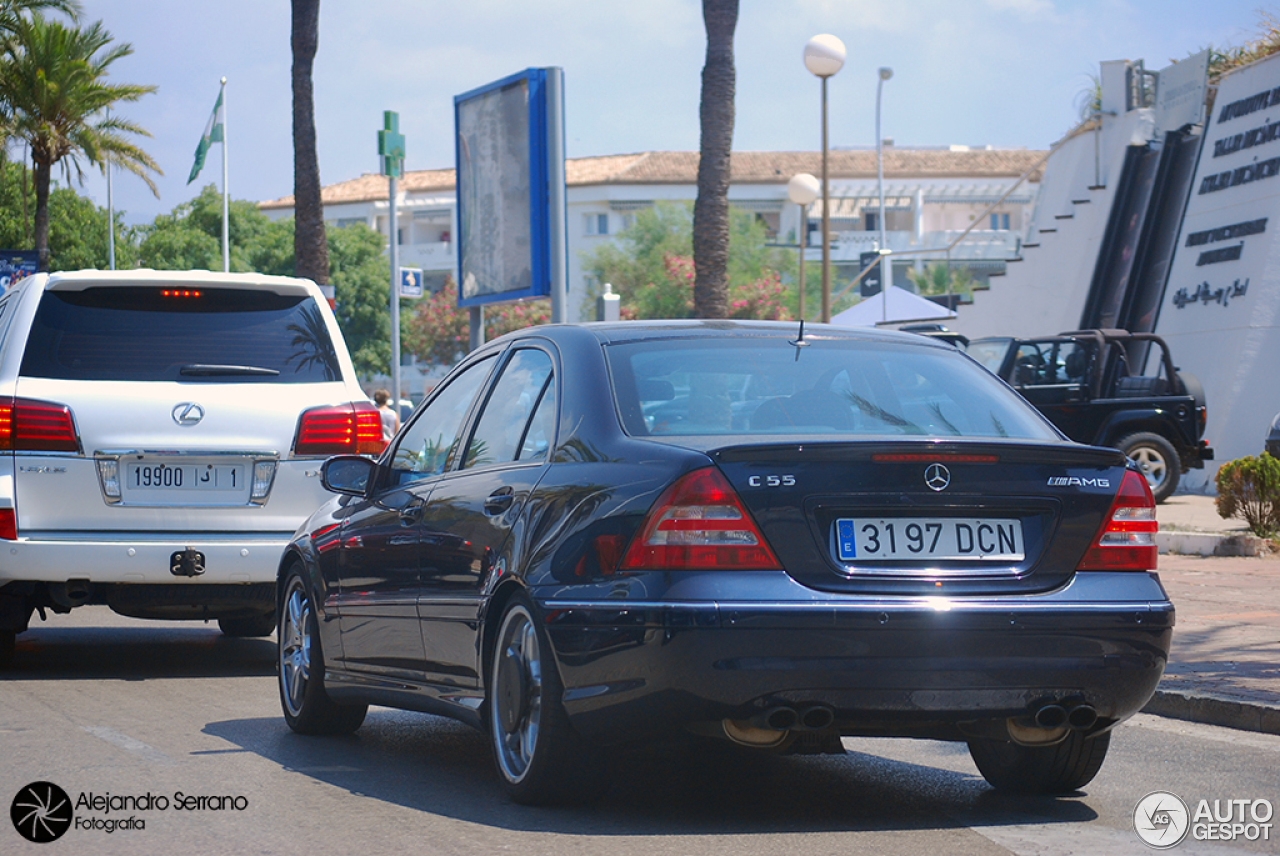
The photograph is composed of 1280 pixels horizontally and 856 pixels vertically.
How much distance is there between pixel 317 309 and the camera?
31.3 ft

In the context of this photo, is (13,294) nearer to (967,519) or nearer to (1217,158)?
(967,519)

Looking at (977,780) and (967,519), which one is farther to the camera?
(977,780)

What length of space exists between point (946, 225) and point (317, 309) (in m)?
90.2

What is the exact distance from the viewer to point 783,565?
4785 mm

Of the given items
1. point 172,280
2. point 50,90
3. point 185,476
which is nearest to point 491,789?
point 185,476

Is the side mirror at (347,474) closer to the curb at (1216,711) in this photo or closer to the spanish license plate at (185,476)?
the spanish license plate at (185,476)

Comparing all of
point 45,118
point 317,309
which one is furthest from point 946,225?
point 317,309

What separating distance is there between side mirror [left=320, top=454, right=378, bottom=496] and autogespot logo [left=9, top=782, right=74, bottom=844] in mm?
1605

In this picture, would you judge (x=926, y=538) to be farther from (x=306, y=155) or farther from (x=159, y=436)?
(x=306, y=155)

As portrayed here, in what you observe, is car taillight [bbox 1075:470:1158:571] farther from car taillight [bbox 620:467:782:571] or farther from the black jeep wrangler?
the black jeep wrangler

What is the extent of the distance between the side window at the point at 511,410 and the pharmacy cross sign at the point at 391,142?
20.7 meters

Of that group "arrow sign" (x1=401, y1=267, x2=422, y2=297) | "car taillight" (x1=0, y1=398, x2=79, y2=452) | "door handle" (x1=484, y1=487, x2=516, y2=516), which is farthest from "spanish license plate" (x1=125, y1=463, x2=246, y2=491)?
"arrow sign" (x1=401, y1=267, x2=422, y2=297)

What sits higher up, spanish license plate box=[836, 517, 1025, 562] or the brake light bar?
the brake light bar

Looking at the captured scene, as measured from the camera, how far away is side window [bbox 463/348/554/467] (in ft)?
19.0
